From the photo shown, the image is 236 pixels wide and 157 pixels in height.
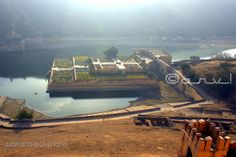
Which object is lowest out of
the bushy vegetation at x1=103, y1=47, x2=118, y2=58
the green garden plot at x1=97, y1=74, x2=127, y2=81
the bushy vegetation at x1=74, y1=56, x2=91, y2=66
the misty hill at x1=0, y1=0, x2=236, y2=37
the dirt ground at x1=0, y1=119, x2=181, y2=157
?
the dirt ground at x1=0, y1=119, x2=181, y2=157

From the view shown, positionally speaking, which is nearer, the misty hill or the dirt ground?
the dirt ground

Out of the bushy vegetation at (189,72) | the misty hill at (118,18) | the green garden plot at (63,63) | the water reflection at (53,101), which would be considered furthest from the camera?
the misty hill at (118,18)

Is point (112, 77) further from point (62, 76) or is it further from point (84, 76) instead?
point (62, 76)

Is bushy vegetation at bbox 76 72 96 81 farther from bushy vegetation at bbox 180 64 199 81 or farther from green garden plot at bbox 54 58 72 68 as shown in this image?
bushy vegetation at bbox 180 64 199 81

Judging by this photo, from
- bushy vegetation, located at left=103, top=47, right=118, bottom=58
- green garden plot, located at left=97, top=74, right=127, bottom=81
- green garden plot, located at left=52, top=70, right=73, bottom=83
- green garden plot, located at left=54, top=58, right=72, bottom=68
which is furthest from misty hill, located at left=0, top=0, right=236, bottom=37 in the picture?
green garden plot, located at left=97, top=74, right=127, bottom=81

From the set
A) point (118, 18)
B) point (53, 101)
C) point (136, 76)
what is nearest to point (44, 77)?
point (53, 101)

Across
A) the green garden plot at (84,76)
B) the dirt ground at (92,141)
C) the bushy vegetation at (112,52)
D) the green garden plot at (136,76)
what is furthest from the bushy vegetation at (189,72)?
the dirt ground at (92,141)

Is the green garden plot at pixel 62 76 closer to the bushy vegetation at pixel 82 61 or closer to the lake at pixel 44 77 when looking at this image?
the lake at pixel 44 77
